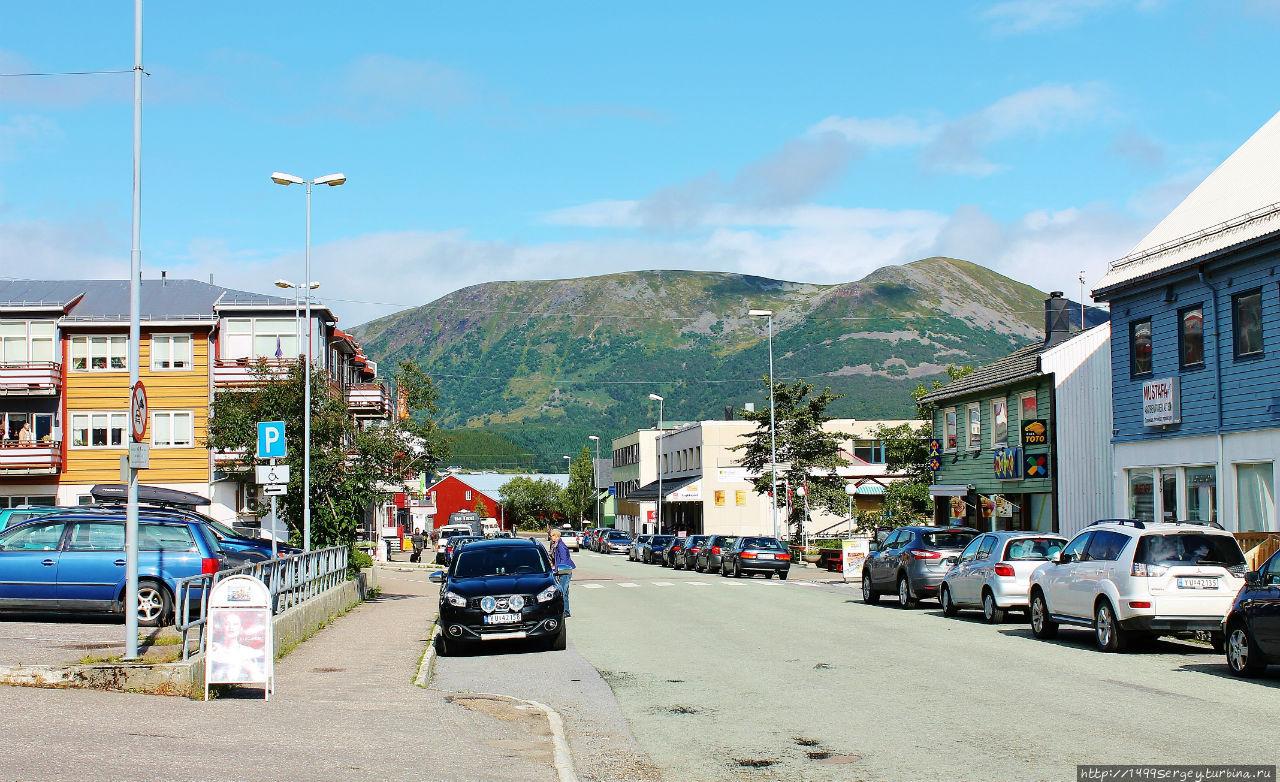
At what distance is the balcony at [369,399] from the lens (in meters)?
54.9

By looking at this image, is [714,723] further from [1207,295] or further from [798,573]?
[798,573]

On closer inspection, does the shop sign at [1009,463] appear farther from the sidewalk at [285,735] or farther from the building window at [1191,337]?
the sidewalk at [285,735]

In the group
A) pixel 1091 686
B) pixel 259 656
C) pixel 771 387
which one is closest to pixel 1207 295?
pixel 1091 686

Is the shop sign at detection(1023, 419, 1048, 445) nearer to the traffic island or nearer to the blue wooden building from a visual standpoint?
the blue wooden building

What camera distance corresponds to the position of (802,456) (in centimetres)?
6238

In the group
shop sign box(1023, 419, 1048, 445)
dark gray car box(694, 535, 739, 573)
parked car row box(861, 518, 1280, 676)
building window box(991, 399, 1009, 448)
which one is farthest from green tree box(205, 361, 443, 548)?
dark gray car box(694, 535, 739, 573)

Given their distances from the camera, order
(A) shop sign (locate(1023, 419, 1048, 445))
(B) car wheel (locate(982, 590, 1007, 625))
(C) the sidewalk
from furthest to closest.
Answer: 1. (A) shop sign (locate(1023, 419, 1048, 445))
2. (B) car wheel (locate(982, 590, 1007, 625))
3. (C) the sidewalk

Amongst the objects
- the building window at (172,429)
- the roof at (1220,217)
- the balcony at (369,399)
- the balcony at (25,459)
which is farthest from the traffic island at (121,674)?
the balcony at (369,399)

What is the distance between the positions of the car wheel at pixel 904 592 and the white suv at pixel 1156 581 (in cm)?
845

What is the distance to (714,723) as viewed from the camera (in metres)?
11.4

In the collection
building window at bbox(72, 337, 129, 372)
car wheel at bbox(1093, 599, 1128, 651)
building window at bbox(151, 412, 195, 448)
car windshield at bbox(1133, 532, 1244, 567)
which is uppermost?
building window at bbox(72, 337, 129, 372)

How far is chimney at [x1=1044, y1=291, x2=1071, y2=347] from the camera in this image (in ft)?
132

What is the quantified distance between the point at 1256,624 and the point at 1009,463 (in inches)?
954

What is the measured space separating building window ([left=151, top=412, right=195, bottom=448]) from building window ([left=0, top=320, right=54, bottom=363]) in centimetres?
491
